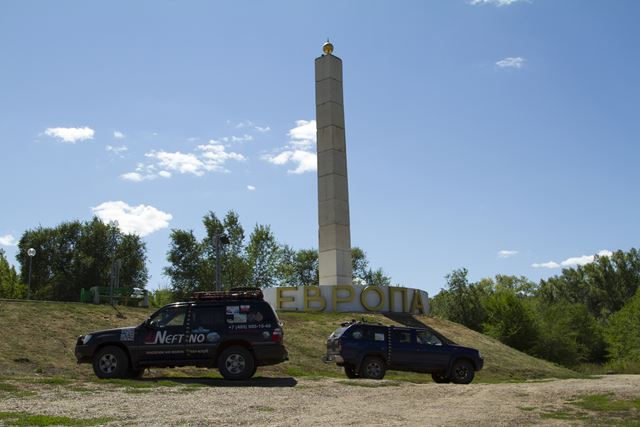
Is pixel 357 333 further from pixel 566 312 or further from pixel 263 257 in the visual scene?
pixel 263 257

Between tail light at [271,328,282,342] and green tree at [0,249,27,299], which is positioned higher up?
green tree at [0,249,27,299]

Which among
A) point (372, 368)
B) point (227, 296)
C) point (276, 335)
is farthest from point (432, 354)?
point (227, 296)

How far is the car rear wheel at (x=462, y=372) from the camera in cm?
1802

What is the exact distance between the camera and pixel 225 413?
9617 millimetres

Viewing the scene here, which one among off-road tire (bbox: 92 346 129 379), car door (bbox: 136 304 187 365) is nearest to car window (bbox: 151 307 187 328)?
car door (bbox: 136 304 187 365)

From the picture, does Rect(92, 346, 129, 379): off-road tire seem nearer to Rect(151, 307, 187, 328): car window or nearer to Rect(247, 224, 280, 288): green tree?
Rect(151, 307, 187, 328): car window

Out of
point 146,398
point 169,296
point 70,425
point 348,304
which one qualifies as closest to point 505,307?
point 348,304

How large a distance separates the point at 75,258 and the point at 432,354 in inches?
2241

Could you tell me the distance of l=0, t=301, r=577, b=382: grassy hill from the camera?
60.0 ft

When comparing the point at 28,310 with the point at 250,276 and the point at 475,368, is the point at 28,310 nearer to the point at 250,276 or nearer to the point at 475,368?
the point at 475,368

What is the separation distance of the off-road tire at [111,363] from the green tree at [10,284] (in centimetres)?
5410

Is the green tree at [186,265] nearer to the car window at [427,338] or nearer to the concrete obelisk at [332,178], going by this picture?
the concrete obelisk at [332,178]

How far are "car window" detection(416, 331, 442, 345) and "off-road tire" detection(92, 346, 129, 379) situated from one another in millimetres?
8063

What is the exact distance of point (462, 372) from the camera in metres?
18.1
